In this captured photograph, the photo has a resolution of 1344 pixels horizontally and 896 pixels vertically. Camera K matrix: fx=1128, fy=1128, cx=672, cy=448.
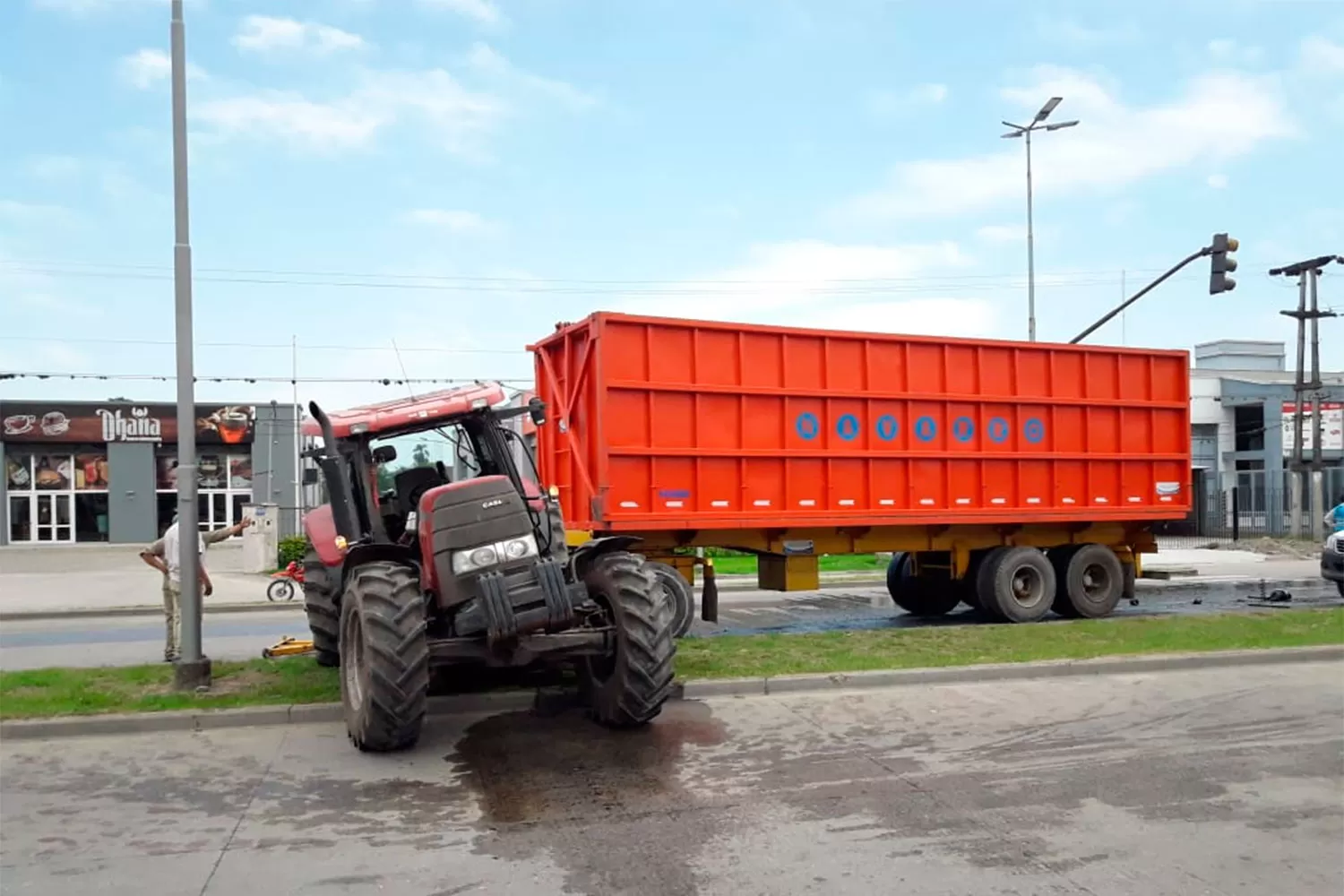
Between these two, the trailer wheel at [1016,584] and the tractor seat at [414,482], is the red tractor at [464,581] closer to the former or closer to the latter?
the tractor seat at [414,482]

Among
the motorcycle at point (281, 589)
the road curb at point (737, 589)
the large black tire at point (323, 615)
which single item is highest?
the large black tire at point (323, 615)

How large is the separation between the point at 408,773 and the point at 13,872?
7.38 feet

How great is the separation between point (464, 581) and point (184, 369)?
133 inches

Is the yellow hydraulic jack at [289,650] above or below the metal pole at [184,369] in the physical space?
below

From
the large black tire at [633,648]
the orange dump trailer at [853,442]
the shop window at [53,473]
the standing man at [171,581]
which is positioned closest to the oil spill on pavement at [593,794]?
the large black tire at [633,648]

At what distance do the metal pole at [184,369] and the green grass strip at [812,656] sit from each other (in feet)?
2.11

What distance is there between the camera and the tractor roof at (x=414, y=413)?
8.35 metres

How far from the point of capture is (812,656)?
10.5 m

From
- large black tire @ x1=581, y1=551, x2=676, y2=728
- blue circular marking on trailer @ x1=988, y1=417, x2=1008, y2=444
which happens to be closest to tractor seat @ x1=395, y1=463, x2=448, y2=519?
large black tire @ x1=581, y1=551, x2=676, y2=728

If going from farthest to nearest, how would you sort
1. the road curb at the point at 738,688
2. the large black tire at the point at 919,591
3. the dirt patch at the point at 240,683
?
the large black tire at the point at 919,591 → the dirt patch at the point at 240,683 → the road curb at the point at 738,688

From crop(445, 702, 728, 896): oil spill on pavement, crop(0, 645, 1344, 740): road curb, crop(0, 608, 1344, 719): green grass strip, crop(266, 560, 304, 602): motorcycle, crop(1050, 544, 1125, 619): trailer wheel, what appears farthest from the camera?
crop(266, 560, 304, 602): motorcycle

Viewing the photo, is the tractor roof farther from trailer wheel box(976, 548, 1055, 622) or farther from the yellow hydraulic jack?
trailer wheel box(976, 548, 1055, 622)

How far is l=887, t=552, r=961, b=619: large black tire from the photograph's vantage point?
15891 mm

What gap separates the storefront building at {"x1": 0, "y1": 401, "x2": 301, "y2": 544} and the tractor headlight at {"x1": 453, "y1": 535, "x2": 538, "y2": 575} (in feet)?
108
